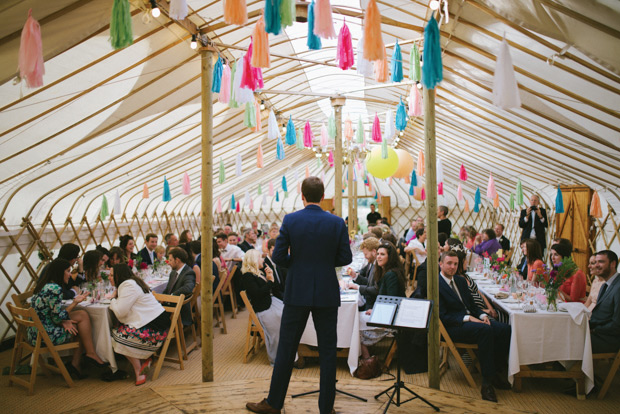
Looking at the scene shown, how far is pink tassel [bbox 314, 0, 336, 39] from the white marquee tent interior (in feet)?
2.89

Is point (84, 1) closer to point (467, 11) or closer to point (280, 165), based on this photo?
point (467, 11)

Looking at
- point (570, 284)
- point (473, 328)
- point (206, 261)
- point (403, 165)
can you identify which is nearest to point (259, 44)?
point (206, 261)

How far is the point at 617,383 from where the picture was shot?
375cm

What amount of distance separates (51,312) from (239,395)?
1.80 m

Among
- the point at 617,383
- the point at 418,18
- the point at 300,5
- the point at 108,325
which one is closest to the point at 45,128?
the point at 108,325

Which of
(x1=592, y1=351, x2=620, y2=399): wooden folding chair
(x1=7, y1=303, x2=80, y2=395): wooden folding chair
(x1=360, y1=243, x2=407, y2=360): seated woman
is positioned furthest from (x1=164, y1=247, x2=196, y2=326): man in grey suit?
(x1=592, y1=351, x2=620, y2=399): wooden folding chair

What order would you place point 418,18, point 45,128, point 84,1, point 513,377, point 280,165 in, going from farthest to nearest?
1. point 280,165
2. point 418,18
3. point 45,128
4. point 513,377
5. point 84,1

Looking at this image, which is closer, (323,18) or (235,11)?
(235,11)

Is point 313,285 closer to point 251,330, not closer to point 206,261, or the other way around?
point 206,261

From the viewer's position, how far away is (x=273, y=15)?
101 inches

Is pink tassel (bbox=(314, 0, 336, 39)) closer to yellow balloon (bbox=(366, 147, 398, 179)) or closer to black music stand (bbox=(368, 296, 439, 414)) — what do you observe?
black music stand (bbox=(368, 296, 439, 414))

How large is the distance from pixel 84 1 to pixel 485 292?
4.36 metres

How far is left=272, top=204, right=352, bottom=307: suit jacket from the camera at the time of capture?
2.55 m

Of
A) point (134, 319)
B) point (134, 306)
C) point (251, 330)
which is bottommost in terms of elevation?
point (251, 330)
